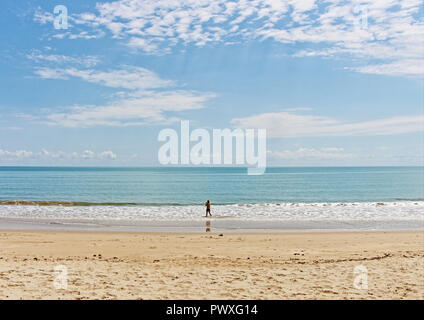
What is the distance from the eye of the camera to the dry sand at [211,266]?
893 cm

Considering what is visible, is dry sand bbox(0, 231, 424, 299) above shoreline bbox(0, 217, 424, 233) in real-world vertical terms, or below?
above

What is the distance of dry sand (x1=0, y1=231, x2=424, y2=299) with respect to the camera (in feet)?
29.3

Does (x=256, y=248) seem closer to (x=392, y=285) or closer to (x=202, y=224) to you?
(x=392, y=285)

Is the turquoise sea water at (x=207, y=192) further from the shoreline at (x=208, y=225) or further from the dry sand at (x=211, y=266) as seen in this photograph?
the dry sand at (x=211, y=266)

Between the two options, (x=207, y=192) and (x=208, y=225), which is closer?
(x=208, y=225)

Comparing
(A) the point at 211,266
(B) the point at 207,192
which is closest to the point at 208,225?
(A) the point at 211,266

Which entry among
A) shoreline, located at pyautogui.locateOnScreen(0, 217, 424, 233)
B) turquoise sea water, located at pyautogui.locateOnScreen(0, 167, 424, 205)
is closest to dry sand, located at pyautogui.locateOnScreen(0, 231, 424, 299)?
shoreline, located at pyautogui.locateOnScreen(0, 217, 424, 233)

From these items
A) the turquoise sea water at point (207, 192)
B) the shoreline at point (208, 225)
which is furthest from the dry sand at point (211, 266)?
the turquoise sea water at point (207, 192)

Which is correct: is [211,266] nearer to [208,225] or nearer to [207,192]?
[208,225]

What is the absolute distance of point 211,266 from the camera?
12055 millimetres

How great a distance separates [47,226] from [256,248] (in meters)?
15.7

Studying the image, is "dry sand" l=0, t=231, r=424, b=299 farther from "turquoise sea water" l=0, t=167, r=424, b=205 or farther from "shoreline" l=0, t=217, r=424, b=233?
"turquoise sea water" l=0, t=167, r=424, b=205
